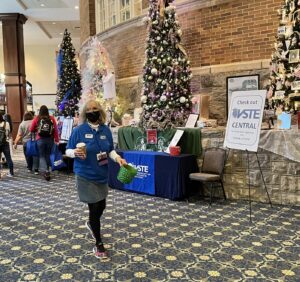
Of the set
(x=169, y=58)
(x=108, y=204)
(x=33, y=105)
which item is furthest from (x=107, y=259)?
(x=33, y=105)

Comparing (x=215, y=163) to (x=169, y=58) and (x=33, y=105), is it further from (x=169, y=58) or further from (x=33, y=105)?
(x=33, y=105)

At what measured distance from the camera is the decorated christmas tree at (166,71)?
633cm

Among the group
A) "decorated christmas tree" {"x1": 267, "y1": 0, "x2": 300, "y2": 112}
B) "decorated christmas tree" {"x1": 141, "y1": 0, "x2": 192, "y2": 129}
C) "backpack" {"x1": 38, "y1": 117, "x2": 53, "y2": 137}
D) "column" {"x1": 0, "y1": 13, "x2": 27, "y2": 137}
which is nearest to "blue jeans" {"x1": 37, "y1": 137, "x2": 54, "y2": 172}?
"backpack" {"x1": 38, "y1": 117, "x2": 53, "y2": 137}

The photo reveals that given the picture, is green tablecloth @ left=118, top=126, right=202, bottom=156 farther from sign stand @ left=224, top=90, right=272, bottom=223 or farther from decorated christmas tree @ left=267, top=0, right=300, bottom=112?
decorated christmas tree @ left=267, top=0, right=300, bottom=112

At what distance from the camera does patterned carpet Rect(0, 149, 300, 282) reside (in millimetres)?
2926

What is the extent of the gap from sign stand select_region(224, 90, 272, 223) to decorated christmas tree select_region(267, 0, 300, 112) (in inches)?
24.8

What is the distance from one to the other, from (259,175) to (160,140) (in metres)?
1.74

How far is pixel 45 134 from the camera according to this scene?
700 centimetres

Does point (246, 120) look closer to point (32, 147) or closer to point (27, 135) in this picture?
point (32, 147)

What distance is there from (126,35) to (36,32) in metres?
11.1

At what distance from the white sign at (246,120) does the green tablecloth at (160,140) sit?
90 centimetres

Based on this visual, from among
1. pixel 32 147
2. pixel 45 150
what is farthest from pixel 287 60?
pixel 32 147

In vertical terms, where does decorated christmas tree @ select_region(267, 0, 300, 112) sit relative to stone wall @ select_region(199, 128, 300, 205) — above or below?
above

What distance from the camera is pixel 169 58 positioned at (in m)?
6.37
